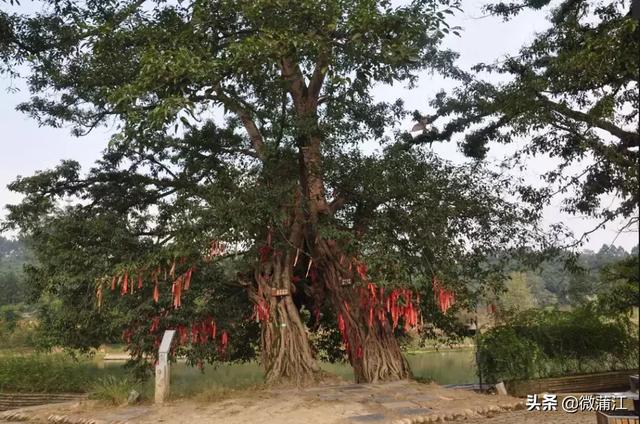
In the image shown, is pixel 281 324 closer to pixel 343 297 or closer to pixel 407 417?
pixel 343 297

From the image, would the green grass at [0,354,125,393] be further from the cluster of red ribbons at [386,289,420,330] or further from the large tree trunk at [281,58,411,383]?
the cluster of red ribbons at [386,289,420,330]

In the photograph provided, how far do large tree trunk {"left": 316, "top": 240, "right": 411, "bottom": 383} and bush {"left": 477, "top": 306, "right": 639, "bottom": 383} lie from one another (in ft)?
5.38

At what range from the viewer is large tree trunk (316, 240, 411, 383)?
1002cm

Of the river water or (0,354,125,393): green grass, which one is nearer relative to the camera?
the river water

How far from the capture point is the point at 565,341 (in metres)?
10.6

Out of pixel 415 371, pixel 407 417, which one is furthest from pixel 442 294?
pixel 415 371

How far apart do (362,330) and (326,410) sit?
10.5 ft

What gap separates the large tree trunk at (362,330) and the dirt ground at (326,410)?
1.18m

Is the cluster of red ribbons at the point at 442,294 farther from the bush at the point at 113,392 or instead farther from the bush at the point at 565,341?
the bush at the point at 113,392

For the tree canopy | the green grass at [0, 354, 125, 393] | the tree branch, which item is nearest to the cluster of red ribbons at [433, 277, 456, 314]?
the tree canopy

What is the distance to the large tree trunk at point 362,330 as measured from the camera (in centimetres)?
1002

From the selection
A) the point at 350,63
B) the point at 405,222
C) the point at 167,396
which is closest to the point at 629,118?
the point at 405,222

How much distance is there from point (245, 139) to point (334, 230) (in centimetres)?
398

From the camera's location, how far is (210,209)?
8.88 m
